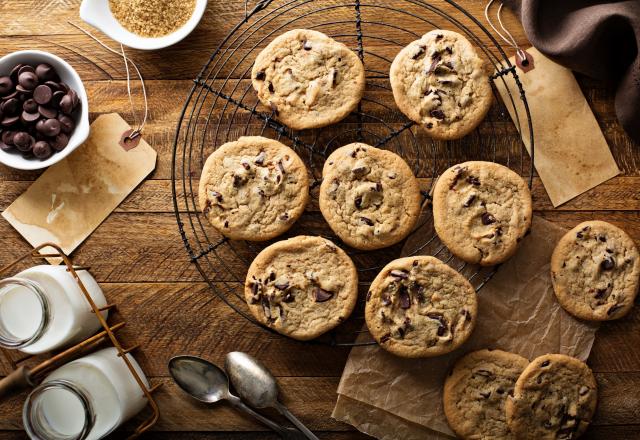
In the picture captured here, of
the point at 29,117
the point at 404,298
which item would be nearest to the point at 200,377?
the point at 404,298

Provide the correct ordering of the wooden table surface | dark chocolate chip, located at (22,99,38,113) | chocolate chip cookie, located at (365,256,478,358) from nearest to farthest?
1. chocolate chip cookie, located at (365,256,478,358)
2. dark chocolate chip, located at (22,99,38,113)
3. the wooden table surface

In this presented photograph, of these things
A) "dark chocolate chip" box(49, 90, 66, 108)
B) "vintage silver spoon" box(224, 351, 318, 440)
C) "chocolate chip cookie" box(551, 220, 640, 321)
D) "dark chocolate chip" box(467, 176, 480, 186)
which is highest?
"dark chocolate chip" box(49, 90, 66, 108)

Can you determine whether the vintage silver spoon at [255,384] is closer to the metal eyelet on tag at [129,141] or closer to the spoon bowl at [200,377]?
the spoon bowl at [200,377]

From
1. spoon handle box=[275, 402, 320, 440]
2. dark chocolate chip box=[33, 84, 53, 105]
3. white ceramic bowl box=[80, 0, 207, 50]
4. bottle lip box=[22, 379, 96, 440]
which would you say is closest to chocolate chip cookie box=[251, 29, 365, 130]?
white ceramic bowl box=[80, 0, 207, 50]

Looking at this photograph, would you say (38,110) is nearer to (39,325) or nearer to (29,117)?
(29,117)

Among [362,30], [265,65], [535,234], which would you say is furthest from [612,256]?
[265,65]

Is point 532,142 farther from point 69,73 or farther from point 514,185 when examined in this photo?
point 69,73

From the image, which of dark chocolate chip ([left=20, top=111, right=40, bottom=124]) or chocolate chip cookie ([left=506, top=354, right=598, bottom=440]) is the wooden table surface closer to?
chocolate chip cookie ([left=506, top=354, right=598, bottom=440])

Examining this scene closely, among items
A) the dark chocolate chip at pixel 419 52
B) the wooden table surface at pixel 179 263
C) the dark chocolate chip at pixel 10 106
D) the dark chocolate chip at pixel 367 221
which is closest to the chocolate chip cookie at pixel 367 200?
the dark chocolate chip at pixel 367 221
